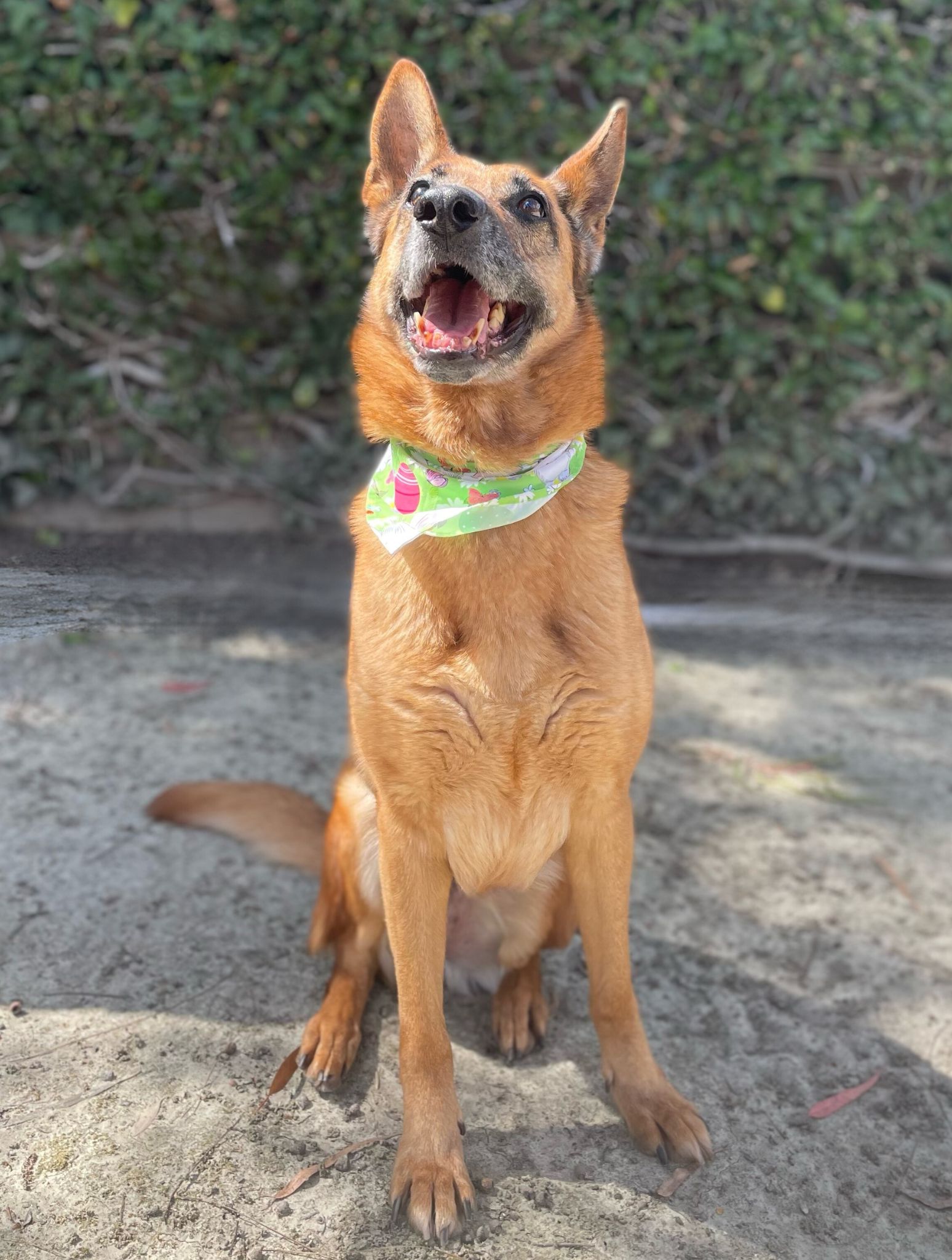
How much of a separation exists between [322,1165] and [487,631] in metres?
1.14

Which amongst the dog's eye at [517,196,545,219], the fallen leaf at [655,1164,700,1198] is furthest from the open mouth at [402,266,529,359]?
the fallen leaf at [655,1164,700,1198]

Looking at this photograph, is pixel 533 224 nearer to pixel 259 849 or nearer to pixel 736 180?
pixel 259 849

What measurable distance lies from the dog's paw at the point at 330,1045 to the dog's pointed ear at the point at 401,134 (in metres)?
1.85

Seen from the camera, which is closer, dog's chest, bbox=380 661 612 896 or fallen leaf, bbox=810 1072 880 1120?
dog's chest, bbox=380 661 612 896

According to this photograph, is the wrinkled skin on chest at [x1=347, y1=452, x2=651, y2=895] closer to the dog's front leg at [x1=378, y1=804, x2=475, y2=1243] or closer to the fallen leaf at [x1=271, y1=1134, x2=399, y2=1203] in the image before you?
the dog's front leg at [x1=378, y1=804, x2=475, y2=1243]

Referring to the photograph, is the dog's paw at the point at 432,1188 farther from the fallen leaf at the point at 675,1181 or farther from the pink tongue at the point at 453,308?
the pink tongue at the point at 453,308

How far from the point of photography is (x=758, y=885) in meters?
3.17

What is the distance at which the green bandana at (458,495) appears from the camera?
2072mm

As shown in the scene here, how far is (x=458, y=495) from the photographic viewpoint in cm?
210

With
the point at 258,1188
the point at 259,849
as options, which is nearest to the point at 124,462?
the point at 259,849

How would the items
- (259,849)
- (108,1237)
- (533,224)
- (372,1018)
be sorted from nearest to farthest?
1. (108,1237)
2. (533,224)
3. (372,1018)
4. (259,849)

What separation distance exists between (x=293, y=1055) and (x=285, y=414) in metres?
3.56

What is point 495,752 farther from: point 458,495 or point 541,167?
point 541,167

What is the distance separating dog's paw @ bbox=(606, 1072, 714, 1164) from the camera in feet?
7.06
